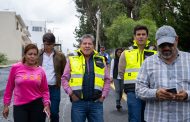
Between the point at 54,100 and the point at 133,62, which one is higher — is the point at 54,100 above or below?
below

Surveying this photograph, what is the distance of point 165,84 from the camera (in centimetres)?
422

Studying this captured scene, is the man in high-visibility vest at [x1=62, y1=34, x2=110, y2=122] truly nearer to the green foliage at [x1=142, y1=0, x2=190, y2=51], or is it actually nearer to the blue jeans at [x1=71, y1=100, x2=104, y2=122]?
the blue jeans at [x1=71, y1=100, x2=104, y2=122]

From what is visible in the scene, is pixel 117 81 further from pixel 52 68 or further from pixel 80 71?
pixel 80 71

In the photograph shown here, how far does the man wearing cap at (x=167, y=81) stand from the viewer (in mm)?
4180

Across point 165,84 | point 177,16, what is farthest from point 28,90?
point 177,16

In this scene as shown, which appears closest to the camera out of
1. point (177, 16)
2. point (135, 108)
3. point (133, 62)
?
point (135, 108)

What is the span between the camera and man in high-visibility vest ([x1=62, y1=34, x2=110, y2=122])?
5.90 metres

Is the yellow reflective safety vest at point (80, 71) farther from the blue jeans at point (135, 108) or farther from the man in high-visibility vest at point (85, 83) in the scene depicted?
the blue jeans at point (135, 108)

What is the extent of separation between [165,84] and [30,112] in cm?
230

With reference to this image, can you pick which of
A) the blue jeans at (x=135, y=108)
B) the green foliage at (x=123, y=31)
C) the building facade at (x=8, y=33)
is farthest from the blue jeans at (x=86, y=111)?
the building facade at (x=8, y=33)

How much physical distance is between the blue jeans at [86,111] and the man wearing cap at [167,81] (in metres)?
1.69

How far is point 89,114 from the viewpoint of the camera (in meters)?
6.02

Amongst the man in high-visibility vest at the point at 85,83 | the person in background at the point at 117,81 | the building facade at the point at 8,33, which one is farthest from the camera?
the building facade at the point at 8,33

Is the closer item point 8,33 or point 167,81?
point 167,81
